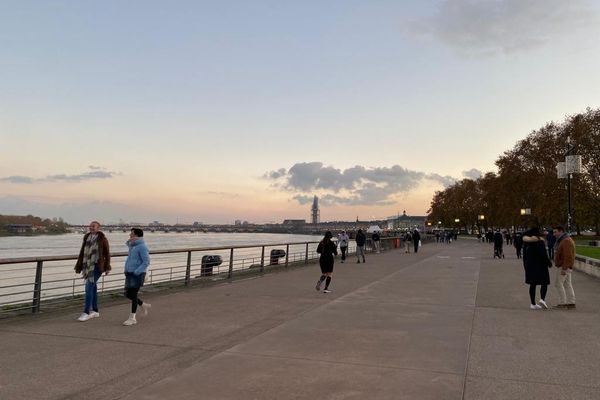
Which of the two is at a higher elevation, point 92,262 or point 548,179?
point 548,179

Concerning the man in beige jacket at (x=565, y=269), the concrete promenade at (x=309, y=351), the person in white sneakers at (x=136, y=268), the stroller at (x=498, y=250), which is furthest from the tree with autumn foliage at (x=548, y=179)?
the person in white sneakers at (x=136, y=268)

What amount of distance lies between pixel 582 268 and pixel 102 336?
18343 millimetres

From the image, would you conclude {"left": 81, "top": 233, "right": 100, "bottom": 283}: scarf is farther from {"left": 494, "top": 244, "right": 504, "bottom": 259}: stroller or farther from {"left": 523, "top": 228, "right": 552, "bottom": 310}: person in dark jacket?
{"left": 494, "top": 244, "right": 504, "bottom": 259}: stroller

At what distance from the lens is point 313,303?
10.6 metres

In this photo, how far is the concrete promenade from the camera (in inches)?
194

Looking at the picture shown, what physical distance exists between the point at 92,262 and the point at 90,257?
97 mm

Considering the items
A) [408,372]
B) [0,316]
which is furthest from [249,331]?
[0,316]

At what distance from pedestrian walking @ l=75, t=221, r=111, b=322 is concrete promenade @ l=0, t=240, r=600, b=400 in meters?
0.42

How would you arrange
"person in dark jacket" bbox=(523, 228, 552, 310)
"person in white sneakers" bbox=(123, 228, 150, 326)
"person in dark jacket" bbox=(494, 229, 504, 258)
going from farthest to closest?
"person in dark jacket" bbox=(494, 229, 504, 258), "person in dark jacket" bbox=(523, 228, 552, 310), "person in white sneakers" bbox=(123, 228, 150, 326)

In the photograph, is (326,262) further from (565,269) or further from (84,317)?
(84,317)

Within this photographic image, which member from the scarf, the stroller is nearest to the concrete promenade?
the scarf

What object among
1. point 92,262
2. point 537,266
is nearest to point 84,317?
point 92,262

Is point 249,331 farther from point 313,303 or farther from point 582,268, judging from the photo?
point 582,268

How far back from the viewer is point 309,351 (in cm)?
643
